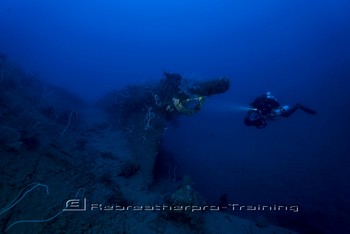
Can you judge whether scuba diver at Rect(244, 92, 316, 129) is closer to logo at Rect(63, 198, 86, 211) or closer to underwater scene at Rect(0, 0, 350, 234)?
underwater scene at Rect(0, 0, 350, 234)

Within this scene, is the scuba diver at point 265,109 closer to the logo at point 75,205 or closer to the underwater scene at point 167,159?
the underwater scene at point 167,159

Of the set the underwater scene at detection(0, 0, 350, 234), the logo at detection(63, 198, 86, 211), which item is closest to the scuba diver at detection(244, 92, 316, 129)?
the underwater scene at detection(0, 0, 350, 234)

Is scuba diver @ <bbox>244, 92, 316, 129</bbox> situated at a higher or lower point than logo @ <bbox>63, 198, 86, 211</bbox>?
higher

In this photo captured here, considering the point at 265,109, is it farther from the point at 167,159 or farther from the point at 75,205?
the point at 75,205

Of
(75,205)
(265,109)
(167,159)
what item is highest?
(265,109)

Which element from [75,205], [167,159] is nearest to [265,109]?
[167,159]

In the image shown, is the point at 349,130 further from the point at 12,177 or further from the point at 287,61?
the point at 287,61

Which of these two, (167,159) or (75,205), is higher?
(167,159)

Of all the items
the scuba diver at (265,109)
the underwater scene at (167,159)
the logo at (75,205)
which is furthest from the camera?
the scuba diver at (265,109)

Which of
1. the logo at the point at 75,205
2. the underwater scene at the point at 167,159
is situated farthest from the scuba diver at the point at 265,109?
the logo at the point at 75,205

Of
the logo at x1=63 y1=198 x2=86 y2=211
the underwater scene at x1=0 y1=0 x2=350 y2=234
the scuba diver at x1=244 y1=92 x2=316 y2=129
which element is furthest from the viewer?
the scuba diver at x1=244 y1=92 x2=316 y2=129

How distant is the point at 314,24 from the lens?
284ft

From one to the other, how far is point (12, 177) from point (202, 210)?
365 cm

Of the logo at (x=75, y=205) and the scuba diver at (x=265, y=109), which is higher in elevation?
the scuba diver at (x=265, y=109)
